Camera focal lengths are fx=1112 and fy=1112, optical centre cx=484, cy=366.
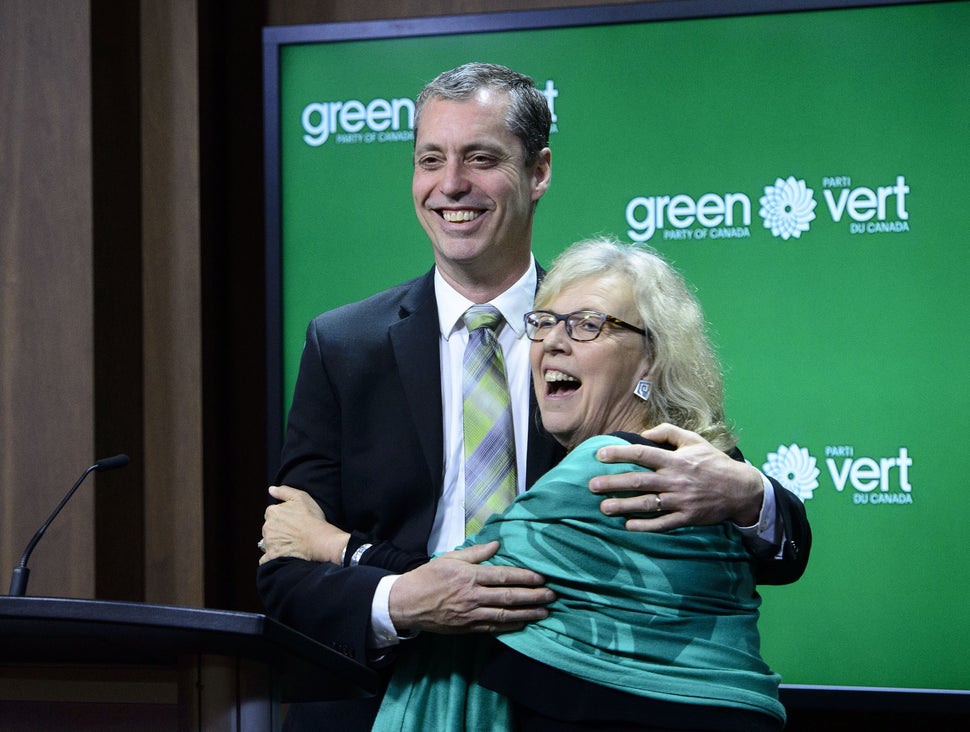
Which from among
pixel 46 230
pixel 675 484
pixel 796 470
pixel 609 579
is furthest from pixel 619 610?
pixel 46 230

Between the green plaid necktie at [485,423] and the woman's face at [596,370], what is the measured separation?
19 centimetres

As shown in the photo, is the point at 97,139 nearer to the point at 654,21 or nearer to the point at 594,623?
the point at 654,21

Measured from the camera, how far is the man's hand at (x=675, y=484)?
1.50m

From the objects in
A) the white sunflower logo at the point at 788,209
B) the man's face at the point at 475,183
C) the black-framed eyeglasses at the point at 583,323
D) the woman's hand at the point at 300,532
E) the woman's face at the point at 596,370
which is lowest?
the woman's hand at the point at 300,532

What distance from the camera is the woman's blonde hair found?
1690 mm

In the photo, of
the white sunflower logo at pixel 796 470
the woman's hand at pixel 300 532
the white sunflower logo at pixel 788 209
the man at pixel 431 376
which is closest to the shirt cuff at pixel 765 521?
the man at pixel 431 376

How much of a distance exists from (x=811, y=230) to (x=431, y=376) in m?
1.43

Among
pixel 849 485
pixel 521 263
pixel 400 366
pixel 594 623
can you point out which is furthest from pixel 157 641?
pixel 849 485

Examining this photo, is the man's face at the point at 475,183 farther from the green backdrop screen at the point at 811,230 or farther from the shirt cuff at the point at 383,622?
the green backdrop screen at the point at 811,230

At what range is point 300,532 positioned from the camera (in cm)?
185

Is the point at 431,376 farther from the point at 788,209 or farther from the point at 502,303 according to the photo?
the point at 788,209

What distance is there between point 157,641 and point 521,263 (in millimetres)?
1113

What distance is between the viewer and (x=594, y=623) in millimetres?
1487

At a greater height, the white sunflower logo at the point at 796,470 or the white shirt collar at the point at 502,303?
the white shirt collar at the point at 502,303
